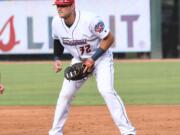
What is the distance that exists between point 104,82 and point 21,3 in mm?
20021

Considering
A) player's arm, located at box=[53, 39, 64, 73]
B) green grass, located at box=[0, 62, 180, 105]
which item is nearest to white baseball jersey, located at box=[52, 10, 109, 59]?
player's arm, located at box=[53, 39, 64, 73]

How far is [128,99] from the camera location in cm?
1211

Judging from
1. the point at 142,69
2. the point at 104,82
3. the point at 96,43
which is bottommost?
the point at 142,69

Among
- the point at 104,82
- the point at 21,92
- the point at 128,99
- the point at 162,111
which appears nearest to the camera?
the point at 104,82

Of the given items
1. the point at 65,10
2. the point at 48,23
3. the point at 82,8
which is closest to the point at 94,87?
the point at 65,10

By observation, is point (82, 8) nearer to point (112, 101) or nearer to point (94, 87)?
point (94, 87)

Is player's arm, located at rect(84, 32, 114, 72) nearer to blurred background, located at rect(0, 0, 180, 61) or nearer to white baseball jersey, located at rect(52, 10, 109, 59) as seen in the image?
white baseball jersey, located at rect(52, 10, 109, 59)

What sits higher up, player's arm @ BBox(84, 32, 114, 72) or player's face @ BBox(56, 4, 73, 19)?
player's face @ BBox(56, 4, 73, 19)

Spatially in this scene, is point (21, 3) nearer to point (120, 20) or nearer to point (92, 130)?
point (120, 20)

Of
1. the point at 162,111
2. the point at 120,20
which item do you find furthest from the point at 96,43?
the point at 120,20

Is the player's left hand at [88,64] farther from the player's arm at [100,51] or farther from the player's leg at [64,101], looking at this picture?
the player's leg at [64,101]

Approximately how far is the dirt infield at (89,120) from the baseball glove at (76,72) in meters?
1.33

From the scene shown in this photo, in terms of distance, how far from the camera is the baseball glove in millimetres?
6824

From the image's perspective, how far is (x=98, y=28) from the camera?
22.3ft
